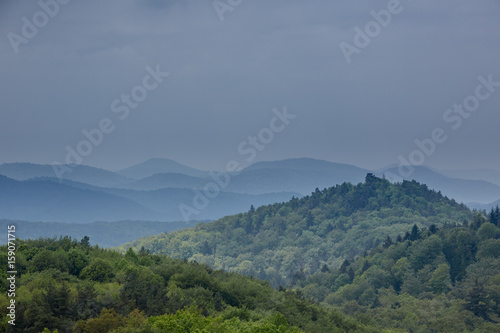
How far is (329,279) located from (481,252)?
37.9m

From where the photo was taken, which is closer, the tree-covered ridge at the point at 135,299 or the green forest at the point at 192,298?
the tree-covered ridge at the point at 135,299

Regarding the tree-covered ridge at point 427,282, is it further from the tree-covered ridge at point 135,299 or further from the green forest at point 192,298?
the tree-covered ridge at point 135,299

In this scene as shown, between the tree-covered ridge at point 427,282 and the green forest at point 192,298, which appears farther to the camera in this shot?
the tree-covered ridge at point 427,282

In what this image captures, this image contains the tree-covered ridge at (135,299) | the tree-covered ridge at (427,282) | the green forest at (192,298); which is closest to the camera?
the tree-covered ridge at (135,299)

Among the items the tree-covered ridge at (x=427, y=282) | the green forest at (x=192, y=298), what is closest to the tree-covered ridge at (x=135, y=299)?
the green forest at (x=192, y=298)

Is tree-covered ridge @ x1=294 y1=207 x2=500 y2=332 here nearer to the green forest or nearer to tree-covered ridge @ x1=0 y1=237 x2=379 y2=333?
the green forest

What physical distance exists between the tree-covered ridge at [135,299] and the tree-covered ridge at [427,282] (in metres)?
30.0

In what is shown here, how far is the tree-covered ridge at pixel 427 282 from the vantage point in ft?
302

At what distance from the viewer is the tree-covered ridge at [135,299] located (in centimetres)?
3744

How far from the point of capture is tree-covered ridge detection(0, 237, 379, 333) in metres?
37.4

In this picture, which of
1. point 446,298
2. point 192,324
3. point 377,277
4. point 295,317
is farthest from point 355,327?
point 377,277

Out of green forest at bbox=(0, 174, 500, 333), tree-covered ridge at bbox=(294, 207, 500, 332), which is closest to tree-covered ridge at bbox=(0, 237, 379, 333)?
green forest at bbox=(0, 174, 500, 333)

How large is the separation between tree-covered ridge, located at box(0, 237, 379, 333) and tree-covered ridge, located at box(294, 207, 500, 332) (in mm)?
29977

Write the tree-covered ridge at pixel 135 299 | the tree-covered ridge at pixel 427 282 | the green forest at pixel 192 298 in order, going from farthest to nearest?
1. the tree-covered ridge at pixel 427 282
2. the green forest at pixel 192 298
3. the tree-covered ridge at pixel 135 299
